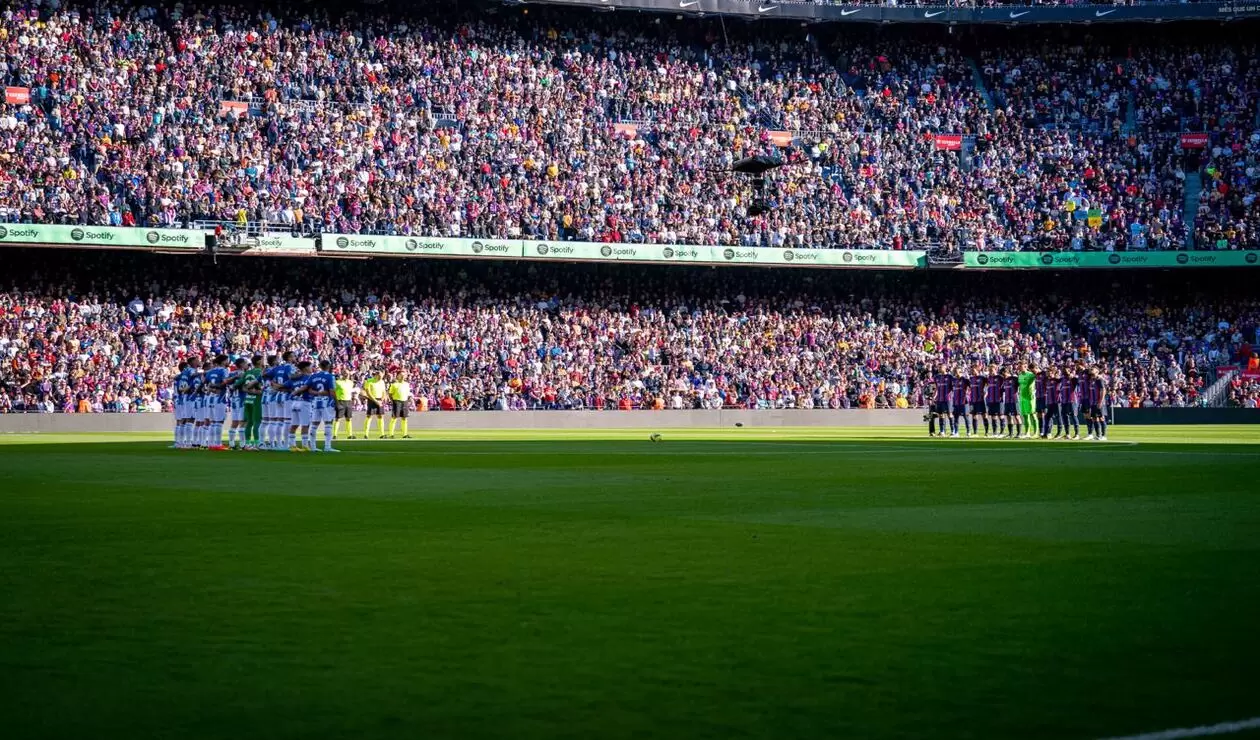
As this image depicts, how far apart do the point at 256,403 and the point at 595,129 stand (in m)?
33.5

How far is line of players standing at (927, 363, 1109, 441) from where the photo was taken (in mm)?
38406

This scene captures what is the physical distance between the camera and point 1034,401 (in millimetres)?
40625

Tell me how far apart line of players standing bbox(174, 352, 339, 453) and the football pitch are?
1124 centimetres

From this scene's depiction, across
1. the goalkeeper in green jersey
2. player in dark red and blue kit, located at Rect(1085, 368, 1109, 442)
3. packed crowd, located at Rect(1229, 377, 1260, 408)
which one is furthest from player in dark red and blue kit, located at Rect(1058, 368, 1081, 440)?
packed crowd, located at Rect(1229, 377, 1260, 408)

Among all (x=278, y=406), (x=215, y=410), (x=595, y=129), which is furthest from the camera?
(x=595, y=129)

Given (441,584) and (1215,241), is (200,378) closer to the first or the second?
(441,584)

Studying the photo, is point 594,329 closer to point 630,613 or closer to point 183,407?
point 183,407

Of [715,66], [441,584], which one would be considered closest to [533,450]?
[441,584]

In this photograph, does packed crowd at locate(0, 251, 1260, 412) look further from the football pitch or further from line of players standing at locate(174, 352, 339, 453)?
the football pitch

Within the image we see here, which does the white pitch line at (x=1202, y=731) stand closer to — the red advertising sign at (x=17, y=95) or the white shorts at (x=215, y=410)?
the white shorts at (x=215, y=410)

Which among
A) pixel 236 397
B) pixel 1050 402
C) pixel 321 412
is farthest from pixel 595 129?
pixel 321 412

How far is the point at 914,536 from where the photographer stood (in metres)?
13.0

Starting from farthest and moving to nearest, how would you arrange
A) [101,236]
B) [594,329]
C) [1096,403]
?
[594,329]
[101,236]
[1096,403]

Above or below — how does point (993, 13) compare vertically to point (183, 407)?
above
